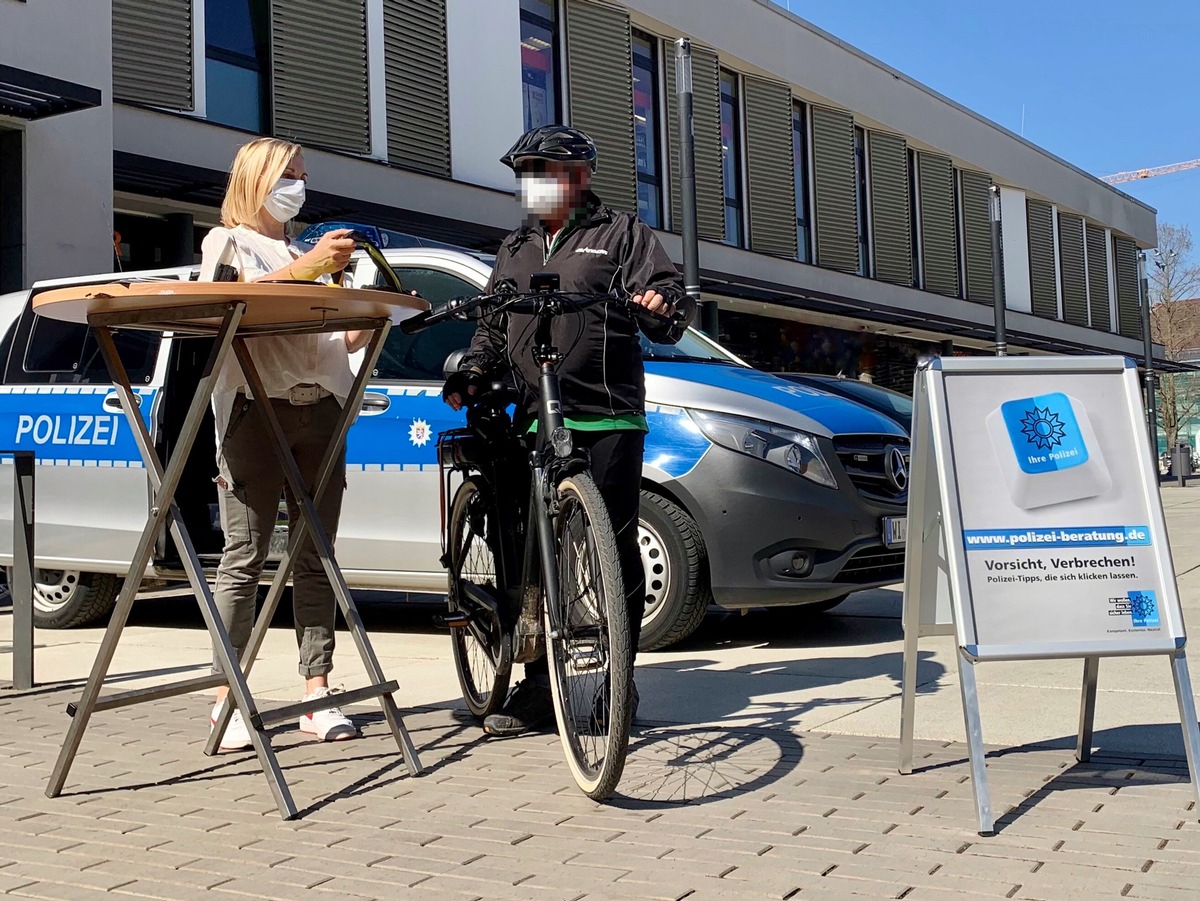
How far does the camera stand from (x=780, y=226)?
25844 mm

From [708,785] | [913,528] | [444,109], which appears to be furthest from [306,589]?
[444,109]

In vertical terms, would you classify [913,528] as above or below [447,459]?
below

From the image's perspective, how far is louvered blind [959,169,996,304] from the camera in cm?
3378

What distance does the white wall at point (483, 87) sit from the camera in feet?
59.1

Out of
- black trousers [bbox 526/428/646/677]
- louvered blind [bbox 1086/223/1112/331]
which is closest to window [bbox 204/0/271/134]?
black trousers [bbox 526/428/646/677]

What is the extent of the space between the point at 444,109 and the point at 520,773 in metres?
14.9

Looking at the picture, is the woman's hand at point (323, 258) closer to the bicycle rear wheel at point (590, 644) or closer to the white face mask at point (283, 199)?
the white face mask at point (283, 199)

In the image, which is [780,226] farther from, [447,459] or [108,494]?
[447,459]

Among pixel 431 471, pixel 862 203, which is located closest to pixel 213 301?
pixel 431 471

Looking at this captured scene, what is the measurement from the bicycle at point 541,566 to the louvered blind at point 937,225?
28.3m

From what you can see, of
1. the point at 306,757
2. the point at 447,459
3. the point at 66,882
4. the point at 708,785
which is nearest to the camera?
the point at 66,882

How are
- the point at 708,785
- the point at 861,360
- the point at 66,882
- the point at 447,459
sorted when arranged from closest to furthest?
1. the point at 66,882
2. the point at 708,785
3. the point at 447,459
4. the point at 861,360

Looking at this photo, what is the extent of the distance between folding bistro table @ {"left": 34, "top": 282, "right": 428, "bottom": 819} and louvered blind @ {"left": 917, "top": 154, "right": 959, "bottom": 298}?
29.0 m

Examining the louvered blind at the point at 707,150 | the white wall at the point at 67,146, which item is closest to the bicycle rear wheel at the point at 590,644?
the white wall at the point at 67,146
